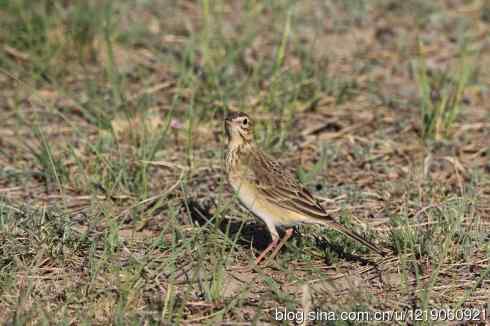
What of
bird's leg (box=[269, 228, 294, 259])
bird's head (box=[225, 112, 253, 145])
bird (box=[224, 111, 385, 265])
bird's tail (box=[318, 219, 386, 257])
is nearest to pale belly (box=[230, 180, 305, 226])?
bird (box=[224, 111, 385, 265])

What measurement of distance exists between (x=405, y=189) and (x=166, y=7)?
15.6ft

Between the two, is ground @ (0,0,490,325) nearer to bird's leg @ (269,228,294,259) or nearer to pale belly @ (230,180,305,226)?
bird's leg @ (269,228,294,259)

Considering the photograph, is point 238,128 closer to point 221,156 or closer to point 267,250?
point 267,250

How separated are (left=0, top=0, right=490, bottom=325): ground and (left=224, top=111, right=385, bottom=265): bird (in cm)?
21

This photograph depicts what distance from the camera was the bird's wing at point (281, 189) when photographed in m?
5.86

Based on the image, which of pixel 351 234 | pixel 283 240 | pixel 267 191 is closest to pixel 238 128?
pixel 267 191

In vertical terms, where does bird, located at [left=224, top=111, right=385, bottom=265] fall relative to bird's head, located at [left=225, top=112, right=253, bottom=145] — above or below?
below

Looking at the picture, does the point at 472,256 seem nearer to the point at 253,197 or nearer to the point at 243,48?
the point at 253,197

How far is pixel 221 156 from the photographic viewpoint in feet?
25.2

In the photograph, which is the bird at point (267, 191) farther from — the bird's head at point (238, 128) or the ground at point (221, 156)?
the ground at point (221, 156)

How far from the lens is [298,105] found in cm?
855

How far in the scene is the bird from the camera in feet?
19.2

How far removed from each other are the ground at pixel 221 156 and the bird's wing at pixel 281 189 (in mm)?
338

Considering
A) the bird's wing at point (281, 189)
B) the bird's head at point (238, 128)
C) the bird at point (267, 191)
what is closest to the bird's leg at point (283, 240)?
the bird at point (267, 191)
